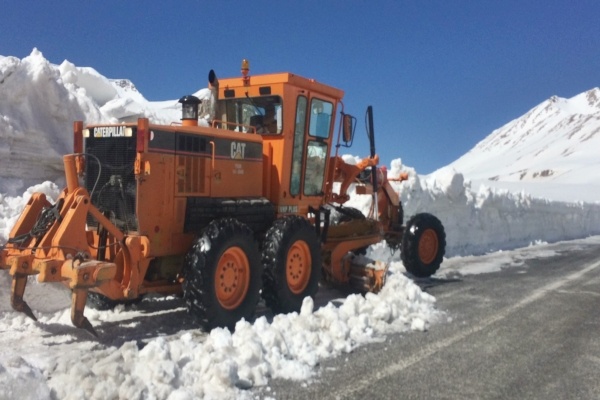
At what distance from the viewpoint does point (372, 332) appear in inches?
235

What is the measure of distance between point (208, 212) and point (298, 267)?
1359 millimetres

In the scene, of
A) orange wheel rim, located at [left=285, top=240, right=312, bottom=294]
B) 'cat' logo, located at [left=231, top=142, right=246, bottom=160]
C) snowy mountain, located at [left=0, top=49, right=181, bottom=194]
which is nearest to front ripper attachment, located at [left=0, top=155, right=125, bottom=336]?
'cat' logo, located at [left=231, top=142, right=246, bottom=160]

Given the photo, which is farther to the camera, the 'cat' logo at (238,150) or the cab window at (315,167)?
the cab window at (315,167)

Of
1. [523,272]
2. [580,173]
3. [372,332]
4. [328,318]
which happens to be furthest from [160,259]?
[580,173]

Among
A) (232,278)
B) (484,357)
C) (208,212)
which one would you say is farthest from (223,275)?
(484,357)

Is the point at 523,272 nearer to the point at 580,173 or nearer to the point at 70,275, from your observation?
the point at 70,275

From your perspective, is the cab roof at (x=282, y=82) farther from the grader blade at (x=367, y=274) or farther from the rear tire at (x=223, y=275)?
the grader blade at (x=367, y=274)

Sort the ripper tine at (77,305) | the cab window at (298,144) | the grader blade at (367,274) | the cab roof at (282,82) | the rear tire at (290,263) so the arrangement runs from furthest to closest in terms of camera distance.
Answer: the grader blade at (367,274) < the cab window at (298,144) < the cab roof at (282,82) < the rear tire at (290,263) < the ripper tine at (77,305)

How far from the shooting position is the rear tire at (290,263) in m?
6.53

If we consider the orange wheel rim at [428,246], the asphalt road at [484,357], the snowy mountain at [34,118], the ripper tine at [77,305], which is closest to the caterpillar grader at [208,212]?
the ripper tine at [77,305]

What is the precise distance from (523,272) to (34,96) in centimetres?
890

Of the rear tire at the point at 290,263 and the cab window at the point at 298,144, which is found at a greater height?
the cab window at the point at 298,144

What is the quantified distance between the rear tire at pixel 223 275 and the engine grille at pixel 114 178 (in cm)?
75

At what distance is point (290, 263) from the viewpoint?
22.5 ft
